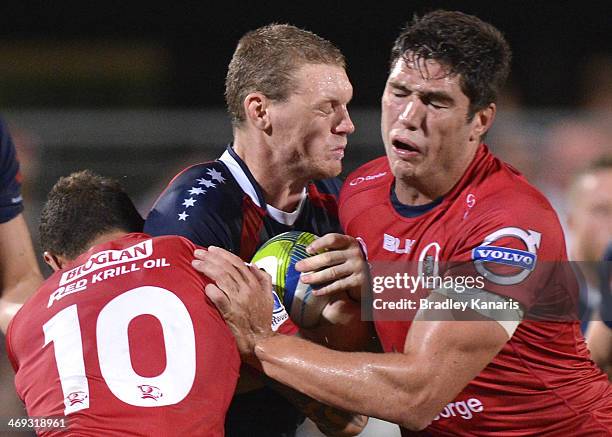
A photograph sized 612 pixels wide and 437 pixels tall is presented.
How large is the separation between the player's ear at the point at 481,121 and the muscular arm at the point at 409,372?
2.52ft

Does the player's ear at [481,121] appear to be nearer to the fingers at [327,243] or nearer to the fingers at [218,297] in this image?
the fingers at [327,243]

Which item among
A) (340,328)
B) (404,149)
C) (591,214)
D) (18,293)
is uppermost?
(404,149)

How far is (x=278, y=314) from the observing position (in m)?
3.44

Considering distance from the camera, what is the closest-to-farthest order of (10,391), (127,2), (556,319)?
(556,319)
(10,391)
(127,2)

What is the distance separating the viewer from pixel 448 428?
11.4 feet

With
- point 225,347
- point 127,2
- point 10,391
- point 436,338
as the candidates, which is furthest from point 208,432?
point 127,2

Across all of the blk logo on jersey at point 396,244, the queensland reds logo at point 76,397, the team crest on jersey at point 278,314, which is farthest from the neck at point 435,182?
the queensland reds logo at point 76,397

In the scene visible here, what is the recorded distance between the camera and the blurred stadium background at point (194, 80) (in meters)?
7.39

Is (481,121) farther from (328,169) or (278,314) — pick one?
(278,314)

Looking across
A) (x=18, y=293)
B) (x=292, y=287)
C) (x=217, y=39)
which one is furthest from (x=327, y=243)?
(x=217, y=39)

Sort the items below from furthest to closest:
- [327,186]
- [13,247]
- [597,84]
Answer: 1. [597,84]
2. [13,247]
3. [327,186]

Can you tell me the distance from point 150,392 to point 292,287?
762mm

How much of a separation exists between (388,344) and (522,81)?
5908 millimetres

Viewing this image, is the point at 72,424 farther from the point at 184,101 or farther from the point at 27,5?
the point at 27,5
